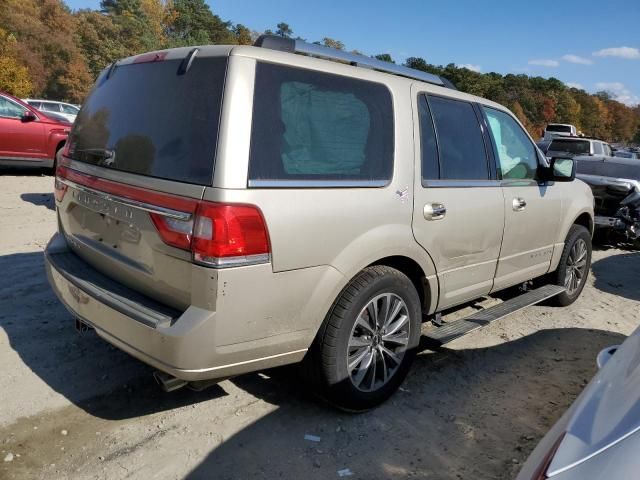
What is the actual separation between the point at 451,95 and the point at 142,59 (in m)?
2.07

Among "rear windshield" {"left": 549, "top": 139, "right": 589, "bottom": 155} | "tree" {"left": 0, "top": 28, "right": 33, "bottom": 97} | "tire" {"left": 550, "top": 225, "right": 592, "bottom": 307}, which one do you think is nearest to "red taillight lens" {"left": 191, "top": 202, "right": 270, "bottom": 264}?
"tire" {"left": 550, "top": 225, "right": 592, "bottom": 307}

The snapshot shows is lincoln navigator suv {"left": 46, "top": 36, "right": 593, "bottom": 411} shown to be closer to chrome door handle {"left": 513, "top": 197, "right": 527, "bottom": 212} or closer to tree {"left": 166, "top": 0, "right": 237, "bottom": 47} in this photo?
chrome door handle {"left": 513, "top": 197, "right": 527, "bottom": 212}

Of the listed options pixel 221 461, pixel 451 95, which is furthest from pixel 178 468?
pixel 451 95

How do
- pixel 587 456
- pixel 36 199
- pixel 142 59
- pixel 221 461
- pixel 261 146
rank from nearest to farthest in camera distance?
pixel 587 456 < pixel 261 146 < pixel 221 461 < pixel 142 59 < pixel 36 199

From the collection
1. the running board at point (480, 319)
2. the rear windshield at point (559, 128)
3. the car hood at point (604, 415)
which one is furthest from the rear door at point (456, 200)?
the rear windshield at point (559, 128)

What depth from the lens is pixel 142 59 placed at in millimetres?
3008

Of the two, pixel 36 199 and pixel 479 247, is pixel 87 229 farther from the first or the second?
pixel 36 199

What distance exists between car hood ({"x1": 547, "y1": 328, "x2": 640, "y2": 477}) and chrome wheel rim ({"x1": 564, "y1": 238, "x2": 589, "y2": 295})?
3609 millimetres

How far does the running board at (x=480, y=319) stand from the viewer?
11.5ft

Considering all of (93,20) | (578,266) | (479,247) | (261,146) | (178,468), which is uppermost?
(93,20)

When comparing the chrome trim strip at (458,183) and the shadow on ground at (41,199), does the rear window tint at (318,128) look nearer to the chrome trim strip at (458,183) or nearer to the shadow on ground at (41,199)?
the chrome trim strip at (458,183)

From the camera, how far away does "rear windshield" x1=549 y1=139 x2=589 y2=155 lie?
16.5 m

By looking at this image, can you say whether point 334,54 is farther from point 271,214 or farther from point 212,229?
point 212,229

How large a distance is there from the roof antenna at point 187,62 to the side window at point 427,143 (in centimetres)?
146
